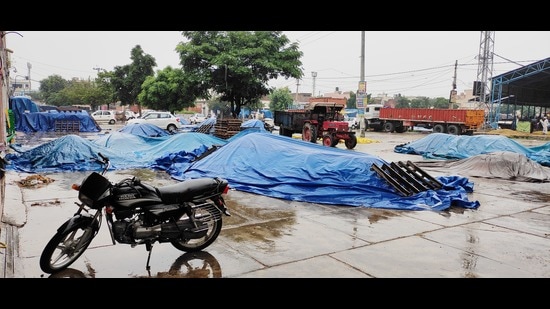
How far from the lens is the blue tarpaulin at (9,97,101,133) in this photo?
26.6 meters

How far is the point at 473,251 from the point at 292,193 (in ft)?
12.1

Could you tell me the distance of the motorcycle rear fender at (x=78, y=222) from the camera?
4.05 meters

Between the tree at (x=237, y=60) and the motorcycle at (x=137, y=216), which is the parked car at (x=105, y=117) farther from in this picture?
the motorcycle at (x=137, y=216)

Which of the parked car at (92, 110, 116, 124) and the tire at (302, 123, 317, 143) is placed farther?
the parked car at (92, 110, 116, 124)

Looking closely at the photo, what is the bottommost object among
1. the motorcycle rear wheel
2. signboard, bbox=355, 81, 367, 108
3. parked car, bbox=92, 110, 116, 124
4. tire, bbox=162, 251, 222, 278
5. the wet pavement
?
tire, bbox=162, 251, 222, 278

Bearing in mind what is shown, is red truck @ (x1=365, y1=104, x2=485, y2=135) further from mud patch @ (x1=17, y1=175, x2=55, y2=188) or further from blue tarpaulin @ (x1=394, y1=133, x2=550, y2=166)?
mud patch @ (x1=17, y1=175, x2=55, y2=188)

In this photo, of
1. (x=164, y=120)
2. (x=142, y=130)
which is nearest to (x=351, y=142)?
(x=142, y=130)

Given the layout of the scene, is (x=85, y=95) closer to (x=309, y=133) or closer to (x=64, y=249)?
(x=309, y=133)

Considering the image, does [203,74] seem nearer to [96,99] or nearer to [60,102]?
[96,99]

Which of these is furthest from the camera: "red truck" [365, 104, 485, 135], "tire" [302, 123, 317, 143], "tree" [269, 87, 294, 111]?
"tree" [269, 87, 294, 111]

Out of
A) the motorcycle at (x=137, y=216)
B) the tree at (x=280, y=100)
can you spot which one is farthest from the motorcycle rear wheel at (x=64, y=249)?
the tree at (x=280, y=100)

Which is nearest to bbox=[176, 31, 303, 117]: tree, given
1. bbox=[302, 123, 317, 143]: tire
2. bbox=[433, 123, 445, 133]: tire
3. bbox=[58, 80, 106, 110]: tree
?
bbox=[302, 123, 317, 143]: tire

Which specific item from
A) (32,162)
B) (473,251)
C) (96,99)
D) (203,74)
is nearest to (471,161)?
(473,251)
